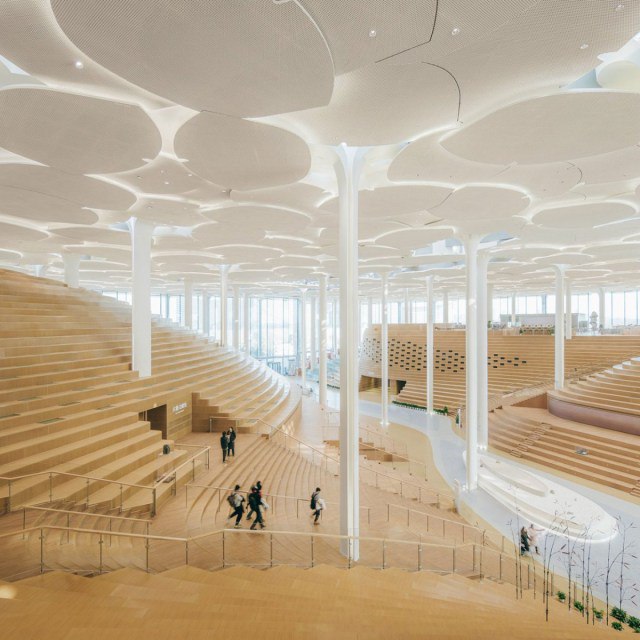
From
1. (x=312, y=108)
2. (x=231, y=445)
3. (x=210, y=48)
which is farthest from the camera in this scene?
(x=231, y=445)

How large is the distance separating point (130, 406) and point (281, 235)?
7332 millimetres

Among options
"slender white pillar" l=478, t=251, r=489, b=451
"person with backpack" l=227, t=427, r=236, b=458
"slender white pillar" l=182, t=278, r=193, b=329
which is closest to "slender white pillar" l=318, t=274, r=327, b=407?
"slender white pillar" l=478, t=251, r=489, b=451

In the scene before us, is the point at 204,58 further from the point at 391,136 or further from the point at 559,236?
the point at 559,236

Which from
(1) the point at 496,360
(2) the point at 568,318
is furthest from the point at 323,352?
(2) the point at 568,318

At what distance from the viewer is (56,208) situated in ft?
33.3

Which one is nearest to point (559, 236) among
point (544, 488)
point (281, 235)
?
point (544, 488)

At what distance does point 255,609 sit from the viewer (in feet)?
15.2

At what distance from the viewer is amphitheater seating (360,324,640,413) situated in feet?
84.2

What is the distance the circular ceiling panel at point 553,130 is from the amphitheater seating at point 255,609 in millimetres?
6010

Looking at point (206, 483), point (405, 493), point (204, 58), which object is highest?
point (204, 58)

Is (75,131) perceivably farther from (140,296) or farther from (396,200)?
(140,296)

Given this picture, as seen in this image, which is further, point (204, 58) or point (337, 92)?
point (337, 92)

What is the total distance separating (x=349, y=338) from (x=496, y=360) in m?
25.2

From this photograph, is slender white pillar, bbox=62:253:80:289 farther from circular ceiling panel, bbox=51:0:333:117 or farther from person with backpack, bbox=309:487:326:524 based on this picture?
circular ceiling panel, bbox=51:0:333:117
